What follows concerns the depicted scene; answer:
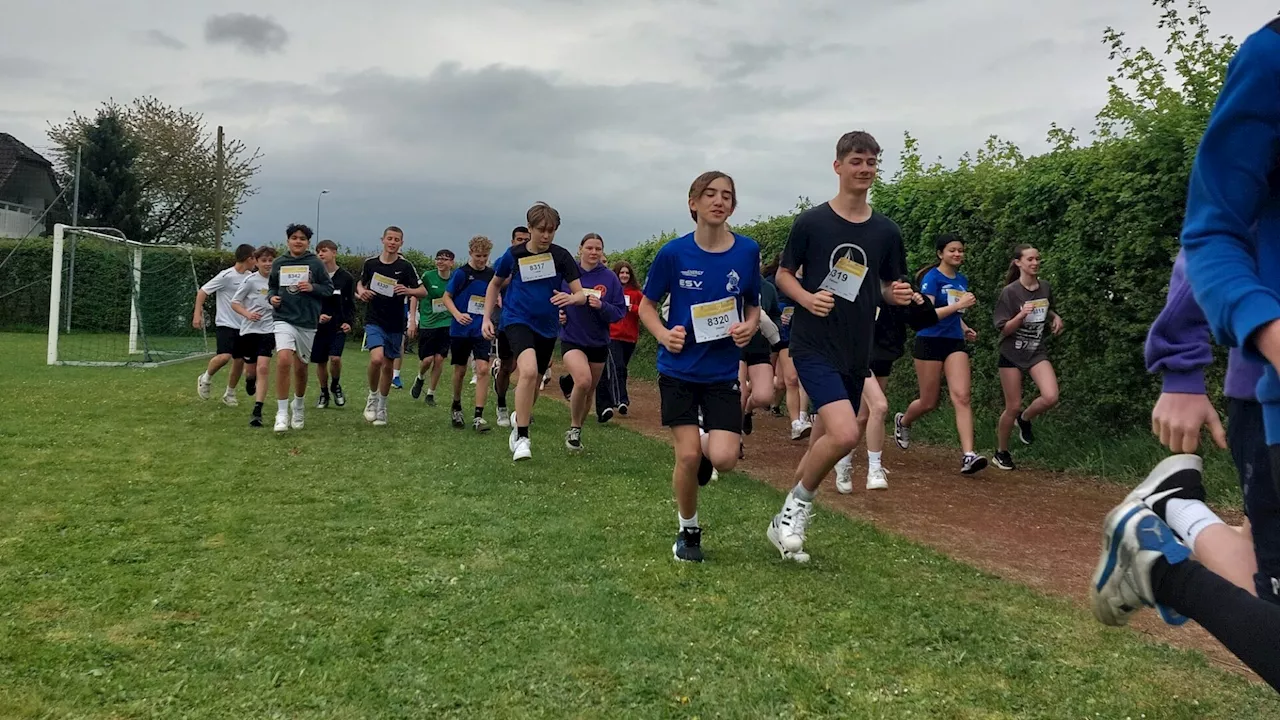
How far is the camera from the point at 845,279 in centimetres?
475

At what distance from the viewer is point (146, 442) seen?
778 cm

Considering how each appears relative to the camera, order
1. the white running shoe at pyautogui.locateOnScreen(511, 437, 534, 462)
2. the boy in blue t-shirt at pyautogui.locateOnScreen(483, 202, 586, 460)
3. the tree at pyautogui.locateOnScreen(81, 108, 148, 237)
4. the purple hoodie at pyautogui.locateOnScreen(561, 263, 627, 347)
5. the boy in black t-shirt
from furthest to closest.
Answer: the tree at pyautogui.locateOnScreen(81, 108, 148, 237), the boy in black t-shirt, the purple hoodie at pyautogui.locateOnScreen(561, 263, 627, 347), the boy in blue t-shirt at pyautogui.locateOnScreen(483, 202, 586, 460), the white running shoe at pyautogui.locateOnScreen(511, 437, 534, 462)

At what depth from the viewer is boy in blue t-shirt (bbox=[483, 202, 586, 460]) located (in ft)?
25.5

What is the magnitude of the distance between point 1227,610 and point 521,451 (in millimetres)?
6052

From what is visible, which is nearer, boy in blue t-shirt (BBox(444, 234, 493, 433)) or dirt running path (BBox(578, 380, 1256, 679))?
dirt running path (BBox(578, 380, 1256, 679))

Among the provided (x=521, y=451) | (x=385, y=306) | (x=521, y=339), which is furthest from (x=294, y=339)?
(x=521, y=451)

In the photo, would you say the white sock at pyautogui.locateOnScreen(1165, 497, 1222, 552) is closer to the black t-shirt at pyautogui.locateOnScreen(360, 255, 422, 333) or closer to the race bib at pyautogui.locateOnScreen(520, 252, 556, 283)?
the race bib at pyautogui.locateOnScreen(520, 252, 556, 283)

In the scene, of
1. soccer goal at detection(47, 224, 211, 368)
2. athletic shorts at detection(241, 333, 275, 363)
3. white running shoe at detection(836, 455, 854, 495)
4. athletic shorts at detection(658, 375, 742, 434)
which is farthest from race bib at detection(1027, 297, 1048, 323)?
soccer goal at detection(47, 224, 211, 368)

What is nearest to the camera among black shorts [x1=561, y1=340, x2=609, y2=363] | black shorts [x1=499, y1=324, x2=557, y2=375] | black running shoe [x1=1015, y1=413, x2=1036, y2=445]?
black shorts [x1=499, y1=324, x2=557, y2=375]

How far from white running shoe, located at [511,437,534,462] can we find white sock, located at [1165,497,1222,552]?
5.67 meters

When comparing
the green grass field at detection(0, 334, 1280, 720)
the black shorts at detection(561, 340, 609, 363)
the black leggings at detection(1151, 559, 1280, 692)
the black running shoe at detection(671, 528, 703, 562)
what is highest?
the black shorts at detection(561, 340, 609, 363)

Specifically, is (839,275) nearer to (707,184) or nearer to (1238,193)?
(707,184)

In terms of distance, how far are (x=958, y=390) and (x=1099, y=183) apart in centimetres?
216

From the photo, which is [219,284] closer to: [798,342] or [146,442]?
[146,442]
